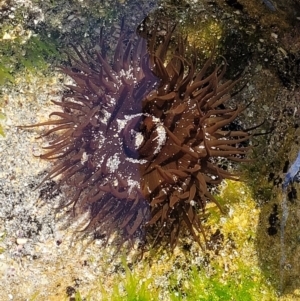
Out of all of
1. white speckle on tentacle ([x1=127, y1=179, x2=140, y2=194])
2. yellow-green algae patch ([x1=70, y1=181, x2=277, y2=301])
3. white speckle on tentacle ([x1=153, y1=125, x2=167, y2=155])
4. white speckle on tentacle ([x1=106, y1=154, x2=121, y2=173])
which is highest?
white speckle on tentacle ([x1=153, y1=125, x2=167, y2=155])

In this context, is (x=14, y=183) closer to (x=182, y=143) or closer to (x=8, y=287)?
(x=8, y=287)

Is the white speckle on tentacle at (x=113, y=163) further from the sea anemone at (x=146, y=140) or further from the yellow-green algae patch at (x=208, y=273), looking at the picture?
the yellow-green algae patch at (x=208, y=273)

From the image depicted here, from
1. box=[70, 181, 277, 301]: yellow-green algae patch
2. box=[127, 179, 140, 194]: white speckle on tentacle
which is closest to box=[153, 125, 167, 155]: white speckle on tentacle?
box=[127, 179, 140, 194]: white speckle on tentacle

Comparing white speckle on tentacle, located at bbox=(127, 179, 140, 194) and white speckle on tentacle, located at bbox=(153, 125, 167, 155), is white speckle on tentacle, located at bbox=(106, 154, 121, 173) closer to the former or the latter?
white speckle on tentacle, located at bbox=(127, 179, 140, 194)

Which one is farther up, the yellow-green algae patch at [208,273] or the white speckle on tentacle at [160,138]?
the white speckle on tentacle at [160,138]

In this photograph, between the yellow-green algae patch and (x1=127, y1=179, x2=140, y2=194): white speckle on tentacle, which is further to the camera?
the yellow-green algae patch

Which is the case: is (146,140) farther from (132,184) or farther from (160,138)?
(132,184)

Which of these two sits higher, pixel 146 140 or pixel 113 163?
pixel 146 140

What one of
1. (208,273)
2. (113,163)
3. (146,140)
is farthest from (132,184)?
(208,273)

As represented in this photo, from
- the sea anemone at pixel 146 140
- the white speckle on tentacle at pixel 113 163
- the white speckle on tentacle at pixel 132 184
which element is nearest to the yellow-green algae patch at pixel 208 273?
the sea anemone at pixel 146 140
